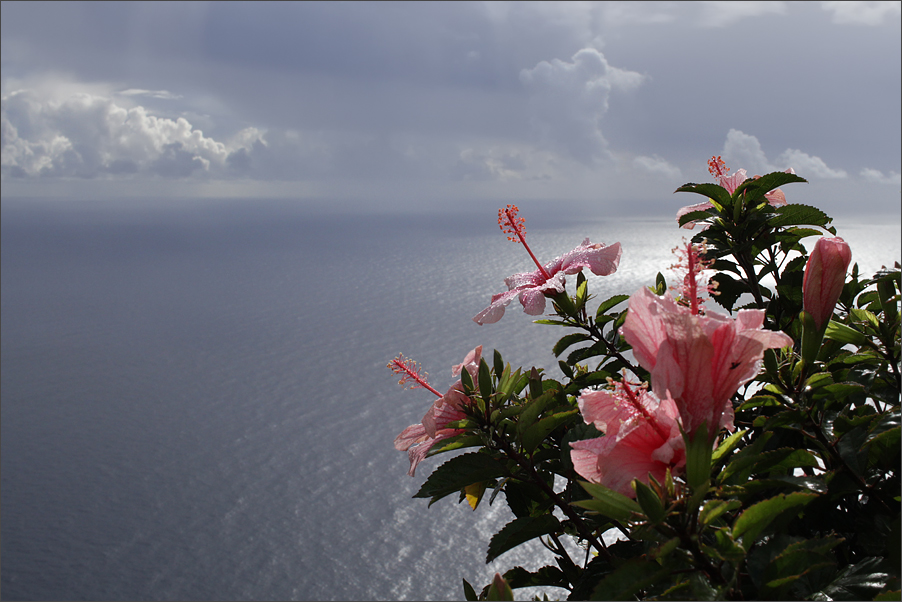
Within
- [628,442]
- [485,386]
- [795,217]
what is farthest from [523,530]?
[795,217]

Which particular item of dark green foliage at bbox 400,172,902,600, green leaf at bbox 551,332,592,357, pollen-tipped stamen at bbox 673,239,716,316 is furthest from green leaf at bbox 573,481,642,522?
green leaf at bbox 551,332,592,357

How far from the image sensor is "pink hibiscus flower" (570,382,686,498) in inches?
25.3

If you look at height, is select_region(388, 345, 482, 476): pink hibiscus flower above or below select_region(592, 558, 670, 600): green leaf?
above

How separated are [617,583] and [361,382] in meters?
35.0

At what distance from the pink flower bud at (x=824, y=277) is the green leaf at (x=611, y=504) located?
481 millimetres

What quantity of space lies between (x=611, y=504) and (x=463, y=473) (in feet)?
1.21

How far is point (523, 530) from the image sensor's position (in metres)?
0.93

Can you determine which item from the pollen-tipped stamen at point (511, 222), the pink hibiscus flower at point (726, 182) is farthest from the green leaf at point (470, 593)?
the pink hibiscus flower at point (726, 182)

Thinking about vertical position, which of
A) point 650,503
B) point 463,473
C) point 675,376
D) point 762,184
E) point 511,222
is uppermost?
point 762,184

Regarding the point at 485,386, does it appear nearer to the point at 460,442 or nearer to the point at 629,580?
the point at 460,442

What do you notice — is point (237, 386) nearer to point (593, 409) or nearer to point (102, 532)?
point (102, 532)

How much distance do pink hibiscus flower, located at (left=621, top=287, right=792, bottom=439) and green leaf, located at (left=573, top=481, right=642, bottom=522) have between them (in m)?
0.12

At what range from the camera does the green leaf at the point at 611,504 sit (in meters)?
0.57

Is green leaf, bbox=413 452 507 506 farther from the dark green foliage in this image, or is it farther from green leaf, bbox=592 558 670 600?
green leaf, bbox=592 558 670 600
